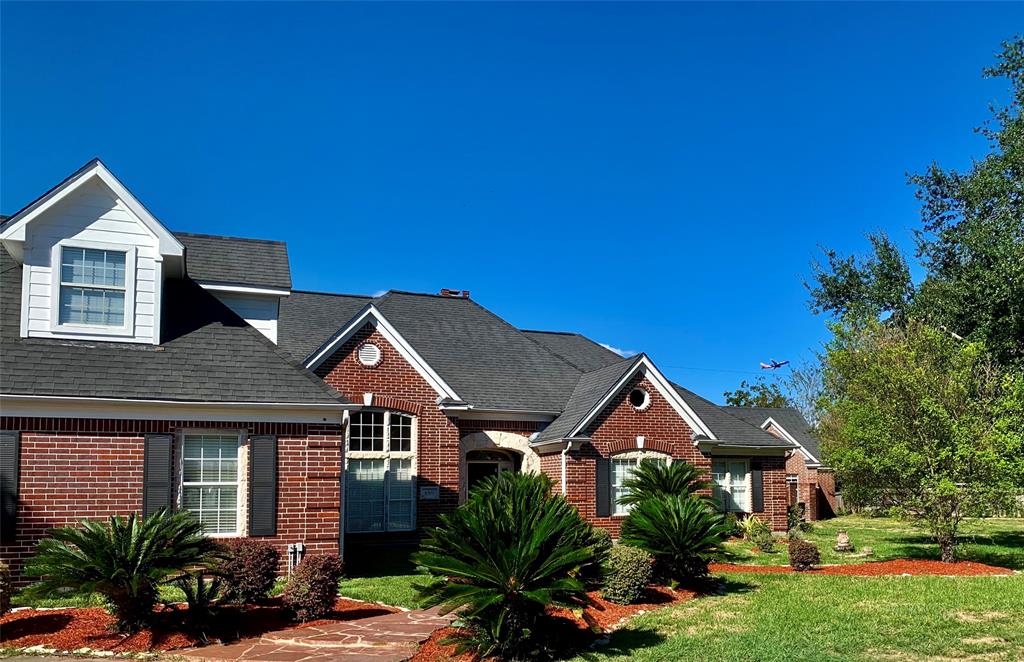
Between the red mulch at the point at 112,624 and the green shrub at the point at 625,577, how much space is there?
342 cm

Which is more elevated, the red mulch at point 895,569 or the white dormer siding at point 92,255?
the white dormer siding at point 92,255

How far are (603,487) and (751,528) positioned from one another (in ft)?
19.0

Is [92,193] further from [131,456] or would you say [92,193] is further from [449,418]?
[449,418]

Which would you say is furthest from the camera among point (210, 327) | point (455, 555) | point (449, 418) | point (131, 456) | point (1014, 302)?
point (1014, 302)

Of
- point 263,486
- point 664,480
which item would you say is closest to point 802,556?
point 664,480

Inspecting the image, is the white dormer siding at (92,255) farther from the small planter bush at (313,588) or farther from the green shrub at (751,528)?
the green shrub at (751,528)

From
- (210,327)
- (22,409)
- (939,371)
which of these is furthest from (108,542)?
(939,371)

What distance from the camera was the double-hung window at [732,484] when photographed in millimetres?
25828

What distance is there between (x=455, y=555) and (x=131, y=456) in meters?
7.59

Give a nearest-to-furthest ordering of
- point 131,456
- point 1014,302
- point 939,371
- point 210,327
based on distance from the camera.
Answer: point 131,456 < point 210,327 < point 939,371 < point 1014,302

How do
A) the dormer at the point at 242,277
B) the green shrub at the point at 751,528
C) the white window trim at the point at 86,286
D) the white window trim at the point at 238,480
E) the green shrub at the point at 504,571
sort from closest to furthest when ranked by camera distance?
1. the green shrub at the point at 504,571
2. the white window trim at the point at 238,480
3. the white window trim at the point at 86,286
4. the dormer at the point at 242,277
5. the green shrub at the point at 751,528

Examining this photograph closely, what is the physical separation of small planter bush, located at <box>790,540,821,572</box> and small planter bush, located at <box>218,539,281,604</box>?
10.2 m

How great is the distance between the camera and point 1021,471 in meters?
17.3

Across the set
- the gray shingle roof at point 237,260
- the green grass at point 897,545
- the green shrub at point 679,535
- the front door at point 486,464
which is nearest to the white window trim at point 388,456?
the front door at point 486,464
